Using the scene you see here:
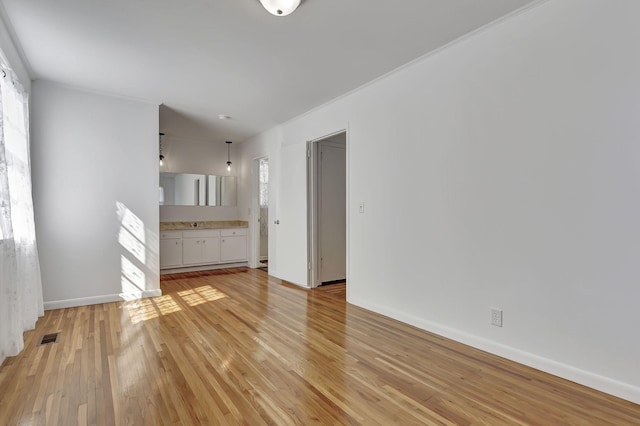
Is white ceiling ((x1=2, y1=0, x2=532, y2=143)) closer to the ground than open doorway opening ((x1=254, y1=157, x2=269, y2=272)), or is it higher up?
higher up

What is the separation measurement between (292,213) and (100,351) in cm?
293

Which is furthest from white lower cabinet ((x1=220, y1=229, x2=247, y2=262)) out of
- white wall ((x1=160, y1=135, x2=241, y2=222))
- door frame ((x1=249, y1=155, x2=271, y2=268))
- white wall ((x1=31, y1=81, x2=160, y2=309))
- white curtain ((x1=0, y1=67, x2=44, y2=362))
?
white curtain ((x1=0, y1=67, x2=44, y2=362))

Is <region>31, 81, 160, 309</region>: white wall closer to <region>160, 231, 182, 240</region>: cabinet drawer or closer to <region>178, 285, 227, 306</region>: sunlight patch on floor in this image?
<region>178, 285, 227, 306</region>: sunlight patch on floor

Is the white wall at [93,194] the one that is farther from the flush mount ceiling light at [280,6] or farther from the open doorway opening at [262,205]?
the flush mount ceiling light at [280,6]

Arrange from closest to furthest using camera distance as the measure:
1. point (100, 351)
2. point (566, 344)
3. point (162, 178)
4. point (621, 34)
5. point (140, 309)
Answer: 1. point (621, 34)
2. point (566, 344)
3. point (100, 351)
4. point (140, 309)
5. point (162, 178)

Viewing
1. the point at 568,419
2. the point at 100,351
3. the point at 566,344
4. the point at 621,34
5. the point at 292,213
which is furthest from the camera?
the point at 292,213

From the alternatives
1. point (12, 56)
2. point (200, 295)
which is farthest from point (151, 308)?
point (12, 56)

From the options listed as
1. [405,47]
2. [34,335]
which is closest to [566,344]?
[405,47]

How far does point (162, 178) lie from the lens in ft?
20.1

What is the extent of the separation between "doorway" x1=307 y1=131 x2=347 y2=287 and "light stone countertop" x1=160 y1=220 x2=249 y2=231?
7.44 ft

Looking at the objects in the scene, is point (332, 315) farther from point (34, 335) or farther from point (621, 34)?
point (621, 34)

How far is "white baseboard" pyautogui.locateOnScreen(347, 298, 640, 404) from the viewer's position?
191 cm

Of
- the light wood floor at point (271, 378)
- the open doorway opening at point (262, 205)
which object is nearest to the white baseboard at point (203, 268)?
the open doorway opening at point (262, 205)

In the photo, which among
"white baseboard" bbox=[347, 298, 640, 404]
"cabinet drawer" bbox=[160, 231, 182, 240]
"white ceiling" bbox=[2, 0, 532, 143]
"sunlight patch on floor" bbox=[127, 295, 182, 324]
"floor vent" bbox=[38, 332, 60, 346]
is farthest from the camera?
"cabinet drawer" bbox=[160, 231, 182, 240]
